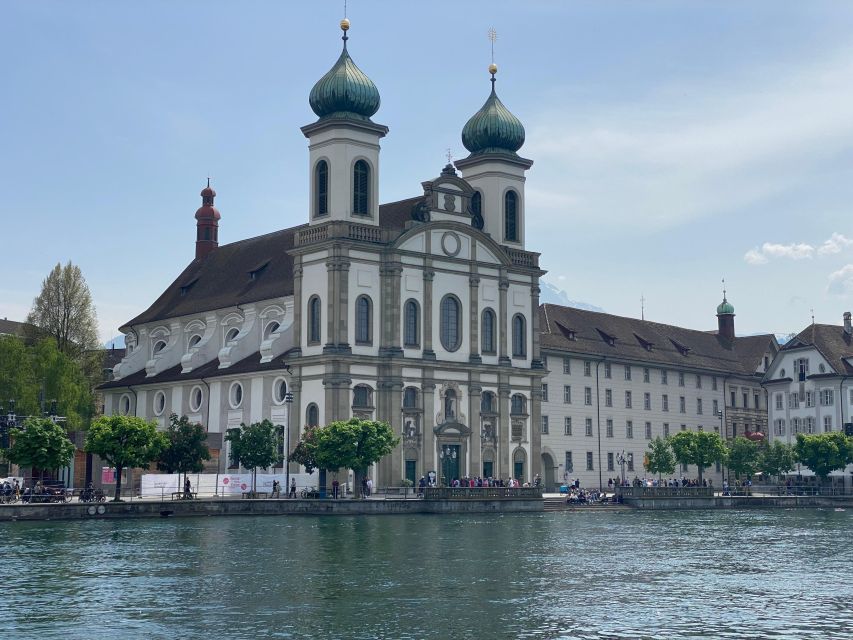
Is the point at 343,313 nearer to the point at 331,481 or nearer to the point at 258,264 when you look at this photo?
the point at 331,481

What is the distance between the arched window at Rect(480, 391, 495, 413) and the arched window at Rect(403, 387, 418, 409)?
20.9 ft

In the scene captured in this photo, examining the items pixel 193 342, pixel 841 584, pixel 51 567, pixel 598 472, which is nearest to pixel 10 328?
pixel 193 342

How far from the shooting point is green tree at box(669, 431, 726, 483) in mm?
105062

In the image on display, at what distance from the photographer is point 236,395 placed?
97.0m

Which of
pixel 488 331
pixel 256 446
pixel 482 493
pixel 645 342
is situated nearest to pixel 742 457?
pixel 645 342

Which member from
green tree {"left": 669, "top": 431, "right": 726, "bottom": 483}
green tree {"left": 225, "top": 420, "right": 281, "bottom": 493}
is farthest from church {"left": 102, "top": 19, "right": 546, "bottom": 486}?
green tree {"left": 669, "top": 431, "right": 726, "bottom": 483}

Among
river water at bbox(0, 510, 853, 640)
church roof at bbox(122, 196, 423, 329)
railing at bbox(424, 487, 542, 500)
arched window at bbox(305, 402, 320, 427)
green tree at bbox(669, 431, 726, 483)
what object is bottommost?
river water at bbox(0, 510, 853, 640)

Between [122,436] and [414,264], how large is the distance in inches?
999

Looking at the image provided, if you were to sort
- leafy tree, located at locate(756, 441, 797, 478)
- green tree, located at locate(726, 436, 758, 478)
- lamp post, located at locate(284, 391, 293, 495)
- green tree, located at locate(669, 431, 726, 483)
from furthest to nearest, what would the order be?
green tree, located at locate(726, 436, 758, 478) → leafy tree, located at locate(756, 441, 797, 478) → green tree, located at locate(669, 431, 726, 483) → lamp post, located at locate(284, 391, 293, 495)

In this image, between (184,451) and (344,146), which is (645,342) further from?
(184,451)

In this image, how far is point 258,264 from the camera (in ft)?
348

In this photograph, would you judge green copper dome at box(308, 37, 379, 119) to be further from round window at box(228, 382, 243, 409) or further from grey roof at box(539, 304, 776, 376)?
grey roof at box(539, 304, 776, 376)

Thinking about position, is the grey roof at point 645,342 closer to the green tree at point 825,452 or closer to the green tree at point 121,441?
the green tree at point 825,452

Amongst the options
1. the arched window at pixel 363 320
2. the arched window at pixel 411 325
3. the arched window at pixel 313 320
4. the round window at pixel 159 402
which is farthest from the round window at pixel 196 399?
the arched window at pixel 411 325
